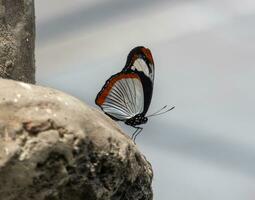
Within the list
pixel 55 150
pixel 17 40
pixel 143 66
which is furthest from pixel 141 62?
pixel 55 150

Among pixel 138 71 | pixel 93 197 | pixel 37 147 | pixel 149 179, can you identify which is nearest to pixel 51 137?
pixel 37 147

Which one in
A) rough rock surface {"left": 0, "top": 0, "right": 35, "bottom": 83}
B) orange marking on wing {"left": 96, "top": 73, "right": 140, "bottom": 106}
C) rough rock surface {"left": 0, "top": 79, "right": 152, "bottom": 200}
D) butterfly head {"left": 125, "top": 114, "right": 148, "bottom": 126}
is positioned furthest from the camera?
butterfly head {"left": 125, "top": 114, "right": 148, "bottom": 126}

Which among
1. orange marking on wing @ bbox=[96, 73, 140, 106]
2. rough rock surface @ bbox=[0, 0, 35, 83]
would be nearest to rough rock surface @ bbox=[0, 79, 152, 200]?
rough rock surface @ bbox=[0, 0, 35, 83]

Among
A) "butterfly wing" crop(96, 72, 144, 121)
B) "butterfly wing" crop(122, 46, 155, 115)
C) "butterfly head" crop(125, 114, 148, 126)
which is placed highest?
"butterfly wing" crop(122, 46, 155, 115)

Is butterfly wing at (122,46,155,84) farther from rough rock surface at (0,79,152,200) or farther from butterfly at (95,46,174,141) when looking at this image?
rough rock surface at (0,79,152,200)

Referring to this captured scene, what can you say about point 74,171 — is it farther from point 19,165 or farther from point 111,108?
point 111,108

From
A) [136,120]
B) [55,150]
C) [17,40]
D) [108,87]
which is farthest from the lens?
[136,120]

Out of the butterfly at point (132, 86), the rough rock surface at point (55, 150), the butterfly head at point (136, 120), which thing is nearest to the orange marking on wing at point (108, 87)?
the butterfly at point (132, 86)

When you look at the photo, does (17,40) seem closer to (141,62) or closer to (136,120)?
(141,62)
